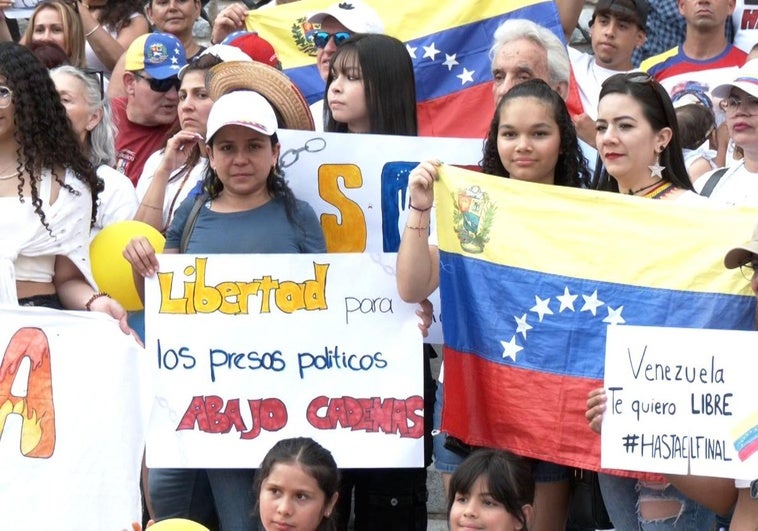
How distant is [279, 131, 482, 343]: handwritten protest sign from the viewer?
582cm

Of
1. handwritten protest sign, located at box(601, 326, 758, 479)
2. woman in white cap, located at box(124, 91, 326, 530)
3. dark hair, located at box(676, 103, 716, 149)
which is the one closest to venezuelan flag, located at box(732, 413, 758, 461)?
handwritten protest sign, located at box(601, 326, 758, 479)

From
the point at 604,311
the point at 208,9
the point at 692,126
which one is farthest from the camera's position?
the point at 208,9

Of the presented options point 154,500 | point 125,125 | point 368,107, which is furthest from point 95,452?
point 125,125

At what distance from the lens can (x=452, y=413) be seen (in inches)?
203

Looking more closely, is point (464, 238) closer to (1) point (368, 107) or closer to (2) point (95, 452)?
(1) point (368, 107)

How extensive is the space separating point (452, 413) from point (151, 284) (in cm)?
121

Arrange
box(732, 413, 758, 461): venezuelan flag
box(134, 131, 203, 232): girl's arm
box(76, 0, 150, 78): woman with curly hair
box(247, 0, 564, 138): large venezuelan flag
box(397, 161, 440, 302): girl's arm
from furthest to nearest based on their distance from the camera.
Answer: box(76, 0, 150, 78): woman with curly hair, box(247, 0, 564, 138): large venezuelan flag, box(134, 131, 203, 232): girl's arm, box(397, 161, 440, 302): girl's arm, box(732, 413, 758, 461): venezuelan flag

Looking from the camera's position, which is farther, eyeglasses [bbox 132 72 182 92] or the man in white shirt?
the man in white shirt

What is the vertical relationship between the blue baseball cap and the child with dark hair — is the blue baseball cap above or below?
above

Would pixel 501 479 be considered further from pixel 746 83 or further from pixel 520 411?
pixel 746 83

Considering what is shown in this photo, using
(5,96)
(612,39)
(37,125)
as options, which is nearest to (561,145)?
(37,125)

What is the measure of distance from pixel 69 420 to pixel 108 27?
12.5ft

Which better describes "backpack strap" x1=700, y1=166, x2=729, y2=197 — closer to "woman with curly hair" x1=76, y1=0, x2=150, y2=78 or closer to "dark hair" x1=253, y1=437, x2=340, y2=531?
"dark hair" x1=253, y1=437, x2=340, y2=531

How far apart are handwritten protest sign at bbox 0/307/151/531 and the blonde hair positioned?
2705 millimetres
